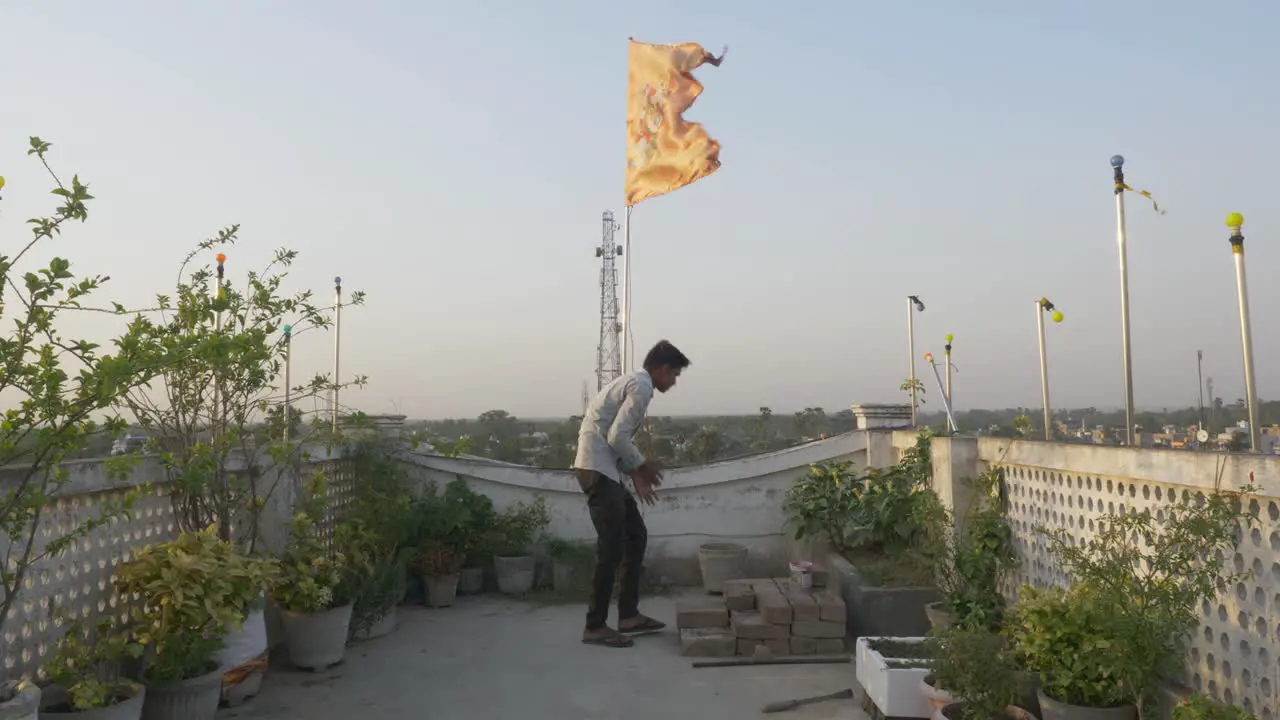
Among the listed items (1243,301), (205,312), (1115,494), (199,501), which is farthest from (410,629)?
(1243,301)

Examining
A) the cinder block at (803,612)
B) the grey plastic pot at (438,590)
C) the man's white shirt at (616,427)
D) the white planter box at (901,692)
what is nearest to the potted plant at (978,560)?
the cinder block at (803,612)

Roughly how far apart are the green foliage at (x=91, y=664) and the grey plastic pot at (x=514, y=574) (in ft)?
11.0

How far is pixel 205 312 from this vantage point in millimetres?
A: 4309

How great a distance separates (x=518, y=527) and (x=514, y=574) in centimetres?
40

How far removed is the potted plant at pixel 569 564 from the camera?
7012 millimetres

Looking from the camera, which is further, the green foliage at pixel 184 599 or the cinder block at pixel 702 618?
the cinder block at pixel 702 618

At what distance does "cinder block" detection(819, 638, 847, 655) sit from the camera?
5.09 meters

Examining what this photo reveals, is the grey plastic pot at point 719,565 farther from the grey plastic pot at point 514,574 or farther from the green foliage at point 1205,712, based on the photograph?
the green foliage at point 1205,712

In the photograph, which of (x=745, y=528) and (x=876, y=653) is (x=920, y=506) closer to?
(x=876, y=653)

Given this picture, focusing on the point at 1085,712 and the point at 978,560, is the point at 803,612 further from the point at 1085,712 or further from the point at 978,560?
the point at 1085,712

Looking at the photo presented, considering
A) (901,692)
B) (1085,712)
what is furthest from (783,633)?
(1085,712)

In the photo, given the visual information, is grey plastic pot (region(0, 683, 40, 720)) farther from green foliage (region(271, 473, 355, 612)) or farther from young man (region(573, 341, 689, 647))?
young man (region(573, 341, 689, 647))

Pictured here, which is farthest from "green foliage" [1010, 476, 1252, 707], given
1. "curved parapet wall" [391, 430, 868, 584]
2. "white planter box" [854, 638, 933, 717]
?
"curved parapet wall" [391, 430, 868, 584]

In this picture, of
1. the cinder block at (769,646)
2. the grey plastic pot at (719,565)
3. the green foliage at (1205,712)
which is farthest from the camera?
the grey plastic pot at (719,565)
